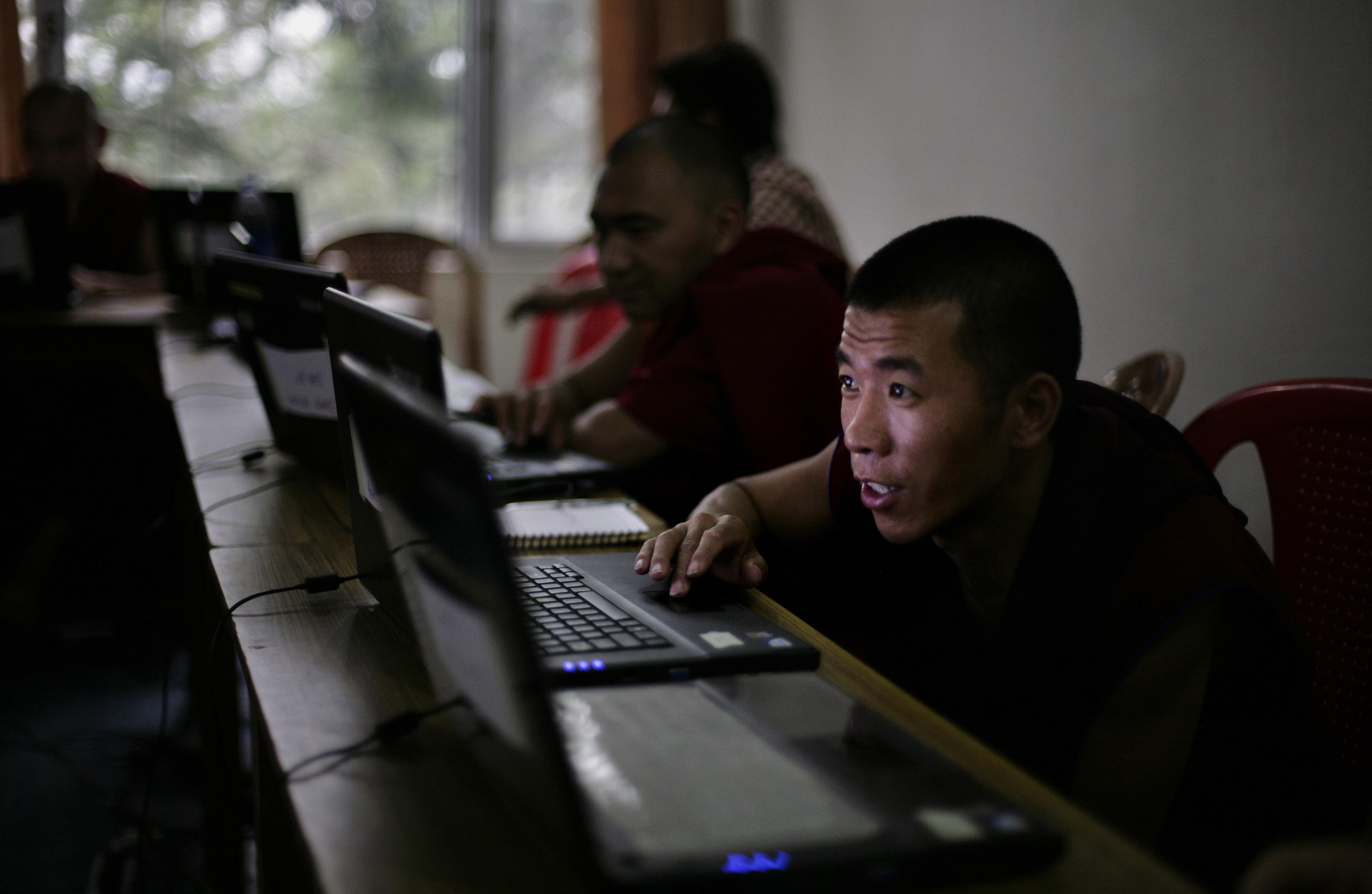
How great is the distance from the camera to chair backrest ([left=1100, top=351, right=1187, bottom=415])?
1316 millimetres

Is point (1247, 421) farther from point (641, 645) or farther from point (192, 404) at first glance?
point (192, 404)

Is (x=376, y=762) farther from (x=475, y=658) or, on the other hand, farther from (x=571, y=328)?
(x=571, y=328)

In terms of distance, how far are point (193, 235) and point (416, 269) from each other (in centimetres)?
131

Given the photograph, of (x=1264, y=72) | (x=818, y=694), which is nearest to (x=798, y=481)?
(x=818, y=694)

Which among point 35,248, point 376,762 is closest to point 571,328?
point 35,248

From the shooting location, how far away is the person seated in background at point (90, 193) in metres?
3.16

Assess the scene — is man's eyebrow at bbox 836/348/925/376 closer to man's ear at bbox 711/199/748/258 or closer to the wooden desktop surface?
the wooden desktop surface

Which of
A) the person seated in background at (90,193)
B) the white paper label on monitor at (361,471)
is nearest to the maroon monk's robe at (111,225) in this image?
the person seated in background at (90,193)

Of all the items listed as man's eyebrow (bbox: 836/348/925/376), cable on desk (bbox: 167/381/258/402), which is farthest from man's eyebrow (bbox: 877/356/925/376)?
cable on desk (bbox: 167/381/258/402)

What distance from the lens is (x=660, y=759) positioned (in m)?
0.61

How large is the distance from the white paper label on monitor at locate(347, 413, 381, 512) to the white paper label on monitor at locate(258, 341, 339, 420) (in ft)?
1.41

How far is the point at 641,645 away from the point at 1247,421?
0.87 meters

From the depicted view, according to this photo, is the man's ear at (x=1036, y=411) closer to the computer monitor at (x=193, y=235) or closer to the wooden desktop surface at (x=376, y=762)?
the wooden desktop surface at (x=376, y=762)

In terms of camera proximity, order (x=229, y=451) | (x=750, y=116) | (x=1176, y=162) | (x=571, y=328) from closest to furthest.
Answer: (x=229, y=451) → (x=1176, y=162) → (x=750, y=116) → (x=571, y=328)
